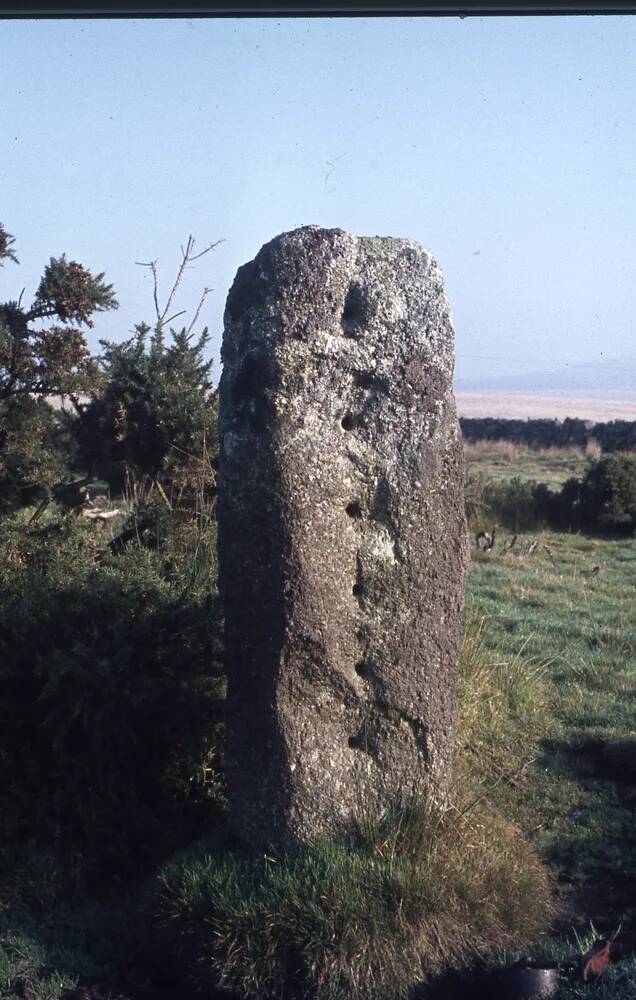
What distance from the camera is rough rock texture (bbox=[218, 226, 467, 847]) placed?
15.0 ft

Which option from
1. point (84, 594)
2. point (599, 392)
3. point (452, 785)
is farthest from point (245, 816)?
point (599, 392)

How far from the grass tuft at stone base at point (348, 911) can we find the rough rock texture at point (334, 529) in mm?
205

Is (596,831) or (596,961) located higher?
(596,961)

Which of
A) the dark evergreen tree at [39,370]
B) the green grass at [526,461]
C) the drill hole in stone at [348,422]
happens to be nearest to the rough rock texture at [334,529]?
the drill hole in stone at [348,422]

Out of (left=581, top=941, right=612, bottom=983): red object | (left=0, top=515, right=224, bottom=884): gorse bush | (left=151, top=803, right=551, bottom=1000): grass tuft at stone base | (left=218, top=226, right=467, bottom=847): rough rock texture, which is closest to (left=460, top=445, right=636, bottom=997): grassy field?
(left=581, top=941, right=612, bottom=983): red object

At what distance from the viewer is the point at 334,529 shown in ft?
15.3

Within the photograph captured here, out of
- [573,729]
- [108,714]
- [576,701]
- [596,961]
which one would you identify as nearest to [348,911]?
[596,961]

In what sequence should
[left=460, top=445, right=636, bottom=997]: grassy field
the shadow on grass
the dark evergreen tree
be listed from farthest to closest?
1. the dark evergreen tree
2. [left=460, top=445, right=636, bottom=997]: grassy field
3. the shadow on grass

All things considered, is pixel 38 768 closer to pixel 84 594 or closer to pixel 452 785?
pixel 84 594

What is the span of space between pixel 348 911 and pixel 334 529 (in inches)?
59.1

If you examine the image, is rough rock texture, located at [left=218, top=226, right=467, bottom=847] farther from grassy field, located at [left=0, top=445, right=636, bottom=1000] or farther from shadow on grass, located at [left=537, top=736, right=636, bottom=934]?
shadow on grass, located at [left=537, top=736, right=636, bottom=934]

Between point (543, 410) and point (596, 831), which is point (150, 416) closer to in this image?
point (596, 831)

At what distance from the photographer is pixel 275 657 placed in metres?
4.57

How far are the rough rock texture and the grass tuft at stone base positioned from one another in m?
0.21
